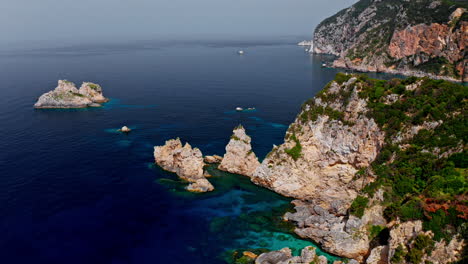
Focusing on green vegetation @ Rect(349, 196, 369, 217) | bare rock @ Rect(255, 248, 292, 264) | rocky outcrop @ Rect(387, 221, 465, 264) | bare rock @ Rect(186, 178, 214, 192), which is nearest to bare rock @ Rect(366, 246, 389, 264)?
rocky outcrop @ Rect(387, 221, 465, 264)

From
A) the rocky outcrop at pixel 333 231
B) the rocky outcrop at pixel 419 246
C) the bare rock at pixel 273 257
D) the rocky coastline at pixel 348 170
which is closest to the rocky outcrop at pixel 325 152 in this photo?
the rocky coastline at pixel 348 170

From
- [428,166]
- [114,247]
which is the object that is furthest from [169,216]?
[428,166]

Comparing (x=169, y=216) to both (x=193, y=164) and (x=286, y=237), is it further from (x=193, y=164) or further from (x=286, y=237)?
(x=286, y=237)

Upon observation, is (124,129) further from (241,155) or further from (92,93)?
(92,93)

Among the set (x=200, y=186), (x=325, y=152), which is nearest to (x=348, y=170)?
(x=325, y=152)

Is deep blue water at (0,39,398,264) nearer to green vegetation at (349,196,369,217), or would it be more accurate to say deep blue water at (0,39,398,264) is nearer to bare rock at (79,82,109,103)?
bare rock at (79,82,109,103)

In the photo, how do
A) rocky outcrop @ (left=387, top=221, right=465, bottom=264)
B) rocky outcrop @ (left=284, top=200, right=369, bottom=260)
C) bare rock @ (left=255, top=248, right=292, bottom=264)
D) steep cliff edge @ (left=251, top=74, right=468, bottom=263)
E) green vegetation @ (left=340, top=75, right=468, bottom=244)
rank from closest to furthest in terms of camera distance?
1. rocky outcrop @ (left=387, top=221, right=465, bottom=264)
2. green vegetation @ (left=340, top=75, right=468, bottom=244)
3. steep cliff edge @ (left=251, top=74, right=468, bottom=263)
4. bare rock @ (left=255, top=248, right=292, bottom=264)
5. rocky outcrop @ (left=284, top=200, right=369, bottom=260)
